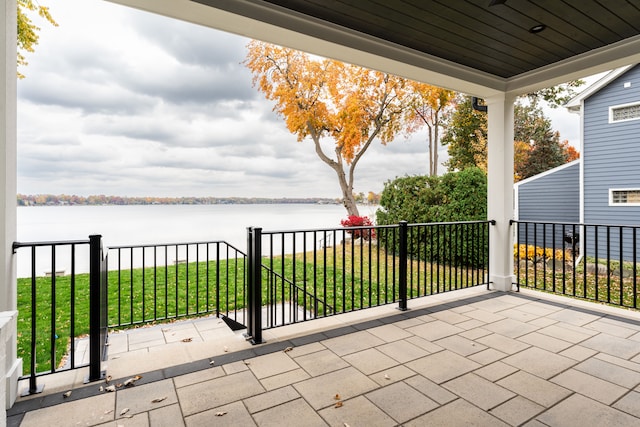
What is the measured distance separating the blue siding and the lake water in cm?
505

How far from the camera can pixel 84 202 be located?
7.89m

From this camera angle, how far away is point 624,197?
7758 mm

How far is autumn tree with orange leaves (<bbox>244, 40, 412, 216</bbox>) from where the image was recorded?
32.0ft

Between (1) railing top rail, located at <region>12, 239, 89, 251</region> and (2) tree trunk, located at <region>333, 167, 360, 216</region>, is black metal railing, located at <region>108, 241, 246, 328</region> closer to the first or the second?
(1) railing top rail, located at <region>12, 239, 89, 251</region>

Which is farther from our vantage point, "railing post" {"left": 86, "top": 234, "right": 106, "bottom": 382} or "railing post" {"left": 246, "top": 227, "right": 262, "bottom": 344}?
"railing post" {"left": 246, "top": 227, "right": 262, "bottom": 344}

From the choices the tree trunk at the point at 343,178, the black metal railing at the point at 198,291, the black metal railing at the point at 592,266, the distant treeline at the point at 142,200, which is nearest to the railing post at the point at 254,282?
the black metal railing at the point at 198,291

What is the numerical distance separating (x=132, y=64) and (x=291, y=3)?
11117mm

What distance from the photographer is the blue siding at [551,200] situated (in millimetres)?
9828

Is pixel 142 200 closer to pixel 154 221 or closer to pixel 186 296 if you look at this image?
pixel 154 221

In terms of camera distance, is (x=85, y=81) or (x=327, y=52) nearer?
(x=327, y=52)

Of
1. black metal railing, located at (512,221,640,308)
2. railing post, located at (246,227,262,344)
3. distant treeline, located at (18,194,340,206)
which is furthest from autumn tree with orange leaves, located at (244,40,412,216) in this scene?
railing post, located at (246,227,262,344)

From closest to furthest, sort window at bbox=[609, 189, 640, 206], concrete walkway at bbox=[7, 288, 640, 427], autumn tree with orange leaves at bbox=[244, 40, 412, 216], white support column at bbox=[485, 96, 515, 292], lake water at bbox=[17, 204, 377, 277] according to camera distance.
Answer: concrete walkway at bbox=[7, 288, 640, 427], white support column at bbox=[485, 96, 515, 292], lake water at bbox=[17, 204, 377, 277], window at bbox=[609, 189, 640, 206], autumn tree with orange leaves at bbox=[244, 40, 412, 216]

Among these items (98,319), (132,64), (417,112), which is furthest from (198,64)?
(98,319)

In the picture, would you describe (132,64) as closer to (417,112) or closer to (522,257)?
(417,112)
